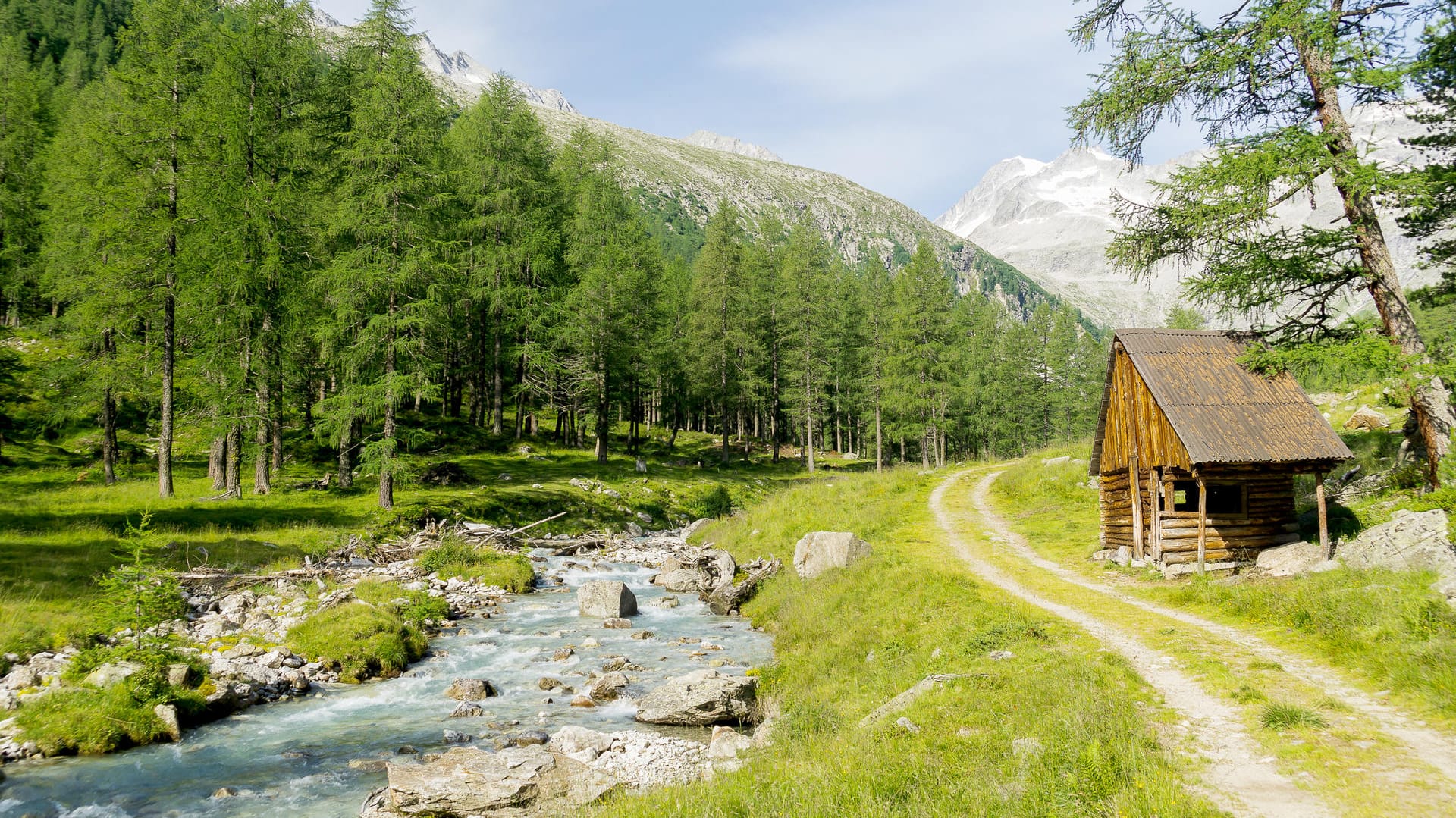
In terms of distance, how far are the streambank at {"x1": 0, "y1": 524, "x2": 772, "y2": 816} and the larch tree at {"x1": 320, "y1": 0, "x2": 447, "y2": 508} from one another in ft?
37.3

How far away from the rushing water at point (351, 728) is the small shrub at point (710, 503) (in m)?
17.7

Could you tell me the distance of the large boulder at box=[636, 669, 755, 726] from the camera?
12656mm

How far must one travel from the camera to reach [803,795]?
25.1ft

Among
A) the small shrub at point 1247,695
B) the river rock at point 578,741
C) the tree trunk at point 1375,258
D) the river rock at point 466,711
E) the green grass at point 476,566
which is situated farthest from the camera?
the green grass at point 476,566

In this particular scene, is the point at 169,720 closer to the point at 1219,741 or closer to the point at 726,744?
the point at 726,744

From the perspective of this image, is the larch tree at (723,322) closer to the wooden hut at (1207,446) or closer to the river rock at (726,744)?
the wooden hut at (1207,446)

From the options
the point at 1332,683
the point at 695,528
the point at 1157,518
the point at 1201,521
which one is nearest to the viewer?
the point at 1332,683

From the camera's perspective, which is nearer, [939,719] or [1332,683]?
[1332,683]

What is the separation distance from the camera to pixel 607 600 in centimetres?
2070

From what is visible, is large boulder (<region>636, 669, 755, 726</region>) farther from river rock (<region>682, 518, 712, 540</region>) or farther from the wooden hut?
river rock (<region>682, 518, 712, 540</region>)

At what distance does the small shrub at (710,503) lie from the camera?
38344mm

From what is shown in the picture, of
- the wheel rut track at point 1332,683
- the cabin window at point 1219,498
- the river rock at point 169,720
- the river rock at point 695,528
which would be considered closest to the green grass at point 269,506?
the river rock at point 695,528

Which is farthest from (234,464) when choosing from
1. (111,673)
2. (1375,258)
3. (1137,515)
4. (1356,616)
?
(1375,258)

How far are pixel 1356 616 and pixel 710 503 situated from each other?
30.2 meters
